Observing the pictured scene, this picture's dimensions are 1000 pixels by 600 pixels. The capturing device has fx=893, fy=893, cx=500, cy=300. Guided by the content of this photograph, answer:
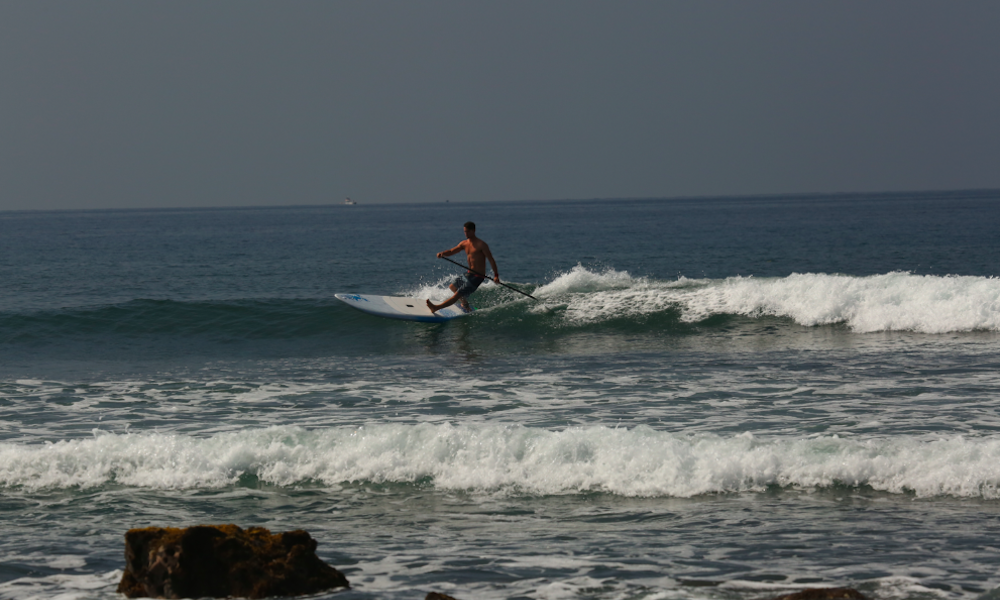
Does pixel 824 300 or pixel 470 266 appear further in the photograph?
pixel 824 300

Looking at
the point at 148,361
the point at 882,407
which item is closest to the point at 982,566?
the point at 882,407

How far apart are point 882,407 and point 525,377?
485 cm

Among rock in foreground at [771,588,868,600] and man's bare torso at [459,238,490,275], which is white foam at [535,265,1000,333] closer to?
man's bare torso at [459,238,490,275]

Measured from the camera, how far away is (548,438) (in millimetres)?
8133

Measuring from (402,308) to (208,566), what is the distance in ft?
44.9

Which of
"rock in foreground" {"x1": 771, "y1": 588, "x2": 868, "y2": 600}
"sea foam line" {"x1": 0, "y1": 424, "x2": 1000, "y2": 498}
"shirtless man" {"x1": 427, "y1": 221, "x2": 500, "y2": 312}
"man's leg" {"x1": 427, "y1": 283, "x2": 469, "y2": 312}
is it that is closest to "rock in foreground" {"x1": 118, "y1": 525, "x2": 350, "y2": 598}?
"rock in foreground" {"x1": 771, "y1": 588, "x2": 868, "y2": 600}

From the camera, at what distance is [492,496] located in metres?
7.42

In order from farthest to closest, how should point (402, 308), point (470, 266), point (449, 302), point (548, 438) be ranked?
1. point (402, 308)
2. point (449, 302)
3. point (470, 266)
4. point (548, 438)

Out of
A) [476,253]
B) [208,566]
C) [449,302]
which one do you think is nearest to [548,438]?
[208,566]

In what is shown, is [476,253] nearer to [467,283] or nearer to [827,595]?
[467,283]

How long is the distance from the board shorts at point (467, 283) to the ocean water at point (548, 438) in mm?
834

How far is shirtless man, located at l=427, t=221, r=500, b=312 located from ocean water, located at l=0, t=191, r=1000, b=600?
0.56 meters

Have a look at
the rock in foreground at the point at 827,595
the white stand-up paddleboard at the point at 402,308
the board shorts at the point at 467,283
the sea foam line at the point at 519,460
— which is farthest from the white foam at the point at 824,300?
the rock in foreground at the point at 827,595

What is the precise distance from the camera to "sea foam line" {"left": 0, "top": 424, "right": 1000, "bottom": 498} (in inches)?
286
